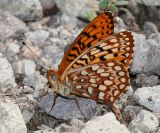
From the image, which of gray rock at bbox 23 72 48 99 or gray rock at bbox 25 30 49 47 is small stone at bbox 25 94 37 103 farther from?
gray rock at bbox 25 30 49 47

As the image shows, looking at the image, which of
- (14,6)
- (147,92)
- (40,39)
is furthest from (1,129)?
(14,6)

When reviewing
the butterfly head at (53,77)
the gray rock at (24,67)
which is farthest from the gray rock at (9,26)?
the butterfly head at (53,77)

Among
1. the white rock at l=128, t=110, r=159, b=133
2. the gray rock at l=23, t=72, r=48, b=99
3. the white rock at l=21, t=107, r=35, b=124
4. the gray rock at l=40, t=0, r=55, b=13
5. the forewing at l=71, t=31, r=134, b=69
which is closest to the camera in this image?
the white rock at l=128, t=110, r=159, b=133

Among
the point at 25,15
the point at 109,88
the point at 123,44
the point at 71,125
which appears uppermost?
the point at 25,15

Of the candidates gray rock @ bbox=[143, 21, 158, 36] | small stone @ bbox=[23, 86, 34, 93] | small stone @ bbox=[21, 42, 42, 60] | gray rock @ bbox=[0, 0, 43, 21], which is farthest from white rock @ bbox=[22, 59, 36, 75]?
gray rock @ bbox=[143, 21, 158, 36]

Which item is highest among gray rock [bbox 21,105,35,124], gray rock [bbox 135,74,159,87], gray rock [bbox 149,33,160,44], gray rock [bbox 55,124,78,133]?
gray rock [bbox 149,33,160,44]

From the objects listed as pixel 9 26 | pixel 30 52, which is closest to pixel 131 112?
pixel 30 52

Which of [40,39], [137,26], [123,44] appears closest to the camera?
[123,44]

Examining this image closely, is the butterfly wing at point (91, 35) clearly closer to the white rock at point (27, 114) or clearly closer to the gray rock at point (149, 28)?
the white rock at point (27, 114)

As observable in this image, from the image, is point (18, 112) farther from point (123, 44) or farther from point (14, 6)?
point (14, 6)

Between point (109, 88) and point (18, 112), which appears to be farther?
point (109, 88)
